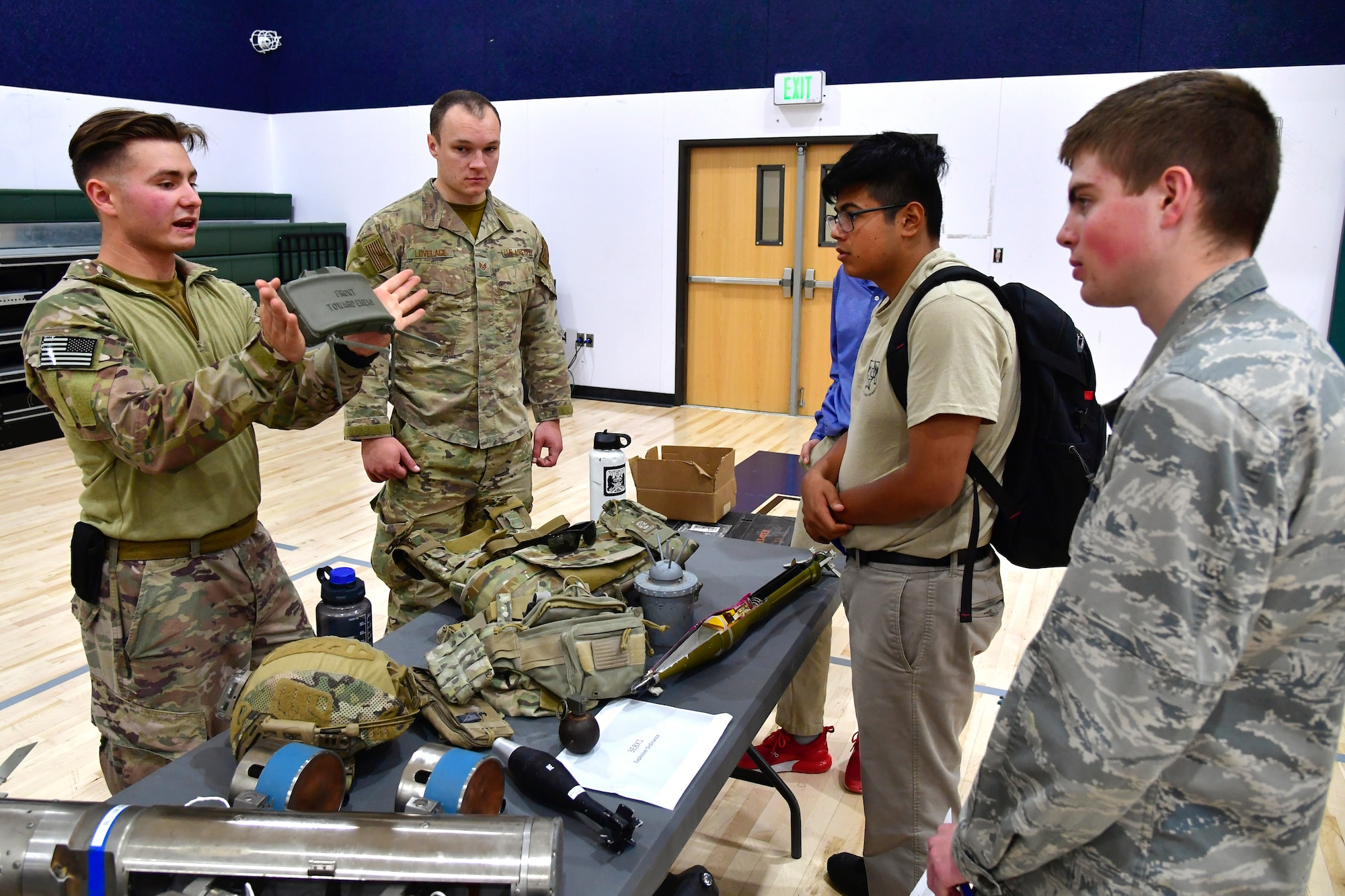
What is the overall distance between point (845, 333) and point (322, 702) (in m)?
2.02

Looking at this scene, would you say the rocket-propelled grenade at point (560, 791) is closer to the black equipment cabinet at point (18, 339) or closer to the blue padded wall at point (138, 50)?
the black equipment cabinet at point (18, 339)

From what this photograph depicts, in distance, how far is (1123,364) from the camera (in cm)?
640

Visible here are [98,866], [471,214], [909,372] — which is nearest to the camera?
[98,866]

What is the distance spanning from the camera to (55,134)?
7.19 m

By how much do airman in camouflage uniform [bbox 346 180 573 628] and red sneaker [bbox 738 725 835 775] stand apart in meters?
1.00

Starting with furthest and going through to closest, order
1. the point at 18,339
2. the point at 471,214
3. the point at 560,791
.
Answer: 1. the point at 18,339
2. the point at 471,214
3. the point at 560,791

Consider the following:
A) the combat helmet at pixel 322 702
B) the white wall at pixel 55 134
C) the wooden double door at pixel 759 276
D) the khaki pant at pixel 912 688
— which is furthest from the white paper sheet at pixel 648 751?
the white wall at pixel 55 134

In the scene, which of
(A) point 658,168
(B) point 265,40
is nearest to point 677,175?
(A) point 658,168

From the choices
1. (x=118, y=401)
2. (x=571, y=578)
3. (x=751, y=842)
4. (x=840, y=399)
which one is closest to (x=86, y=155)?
(x=118, y=401)

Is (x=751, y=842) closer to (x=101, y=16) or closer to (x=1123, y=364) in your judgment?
(x=1123, y=364)

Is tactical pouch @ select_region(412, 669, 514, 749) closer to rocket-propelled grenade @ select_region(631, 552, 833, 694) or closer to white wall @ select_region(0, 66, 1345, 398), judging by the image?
rocket-propelled grenade @ select_region(631, 552, 833, 694)

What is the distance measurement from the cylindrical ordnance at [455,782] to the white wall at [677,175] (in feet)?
19.6

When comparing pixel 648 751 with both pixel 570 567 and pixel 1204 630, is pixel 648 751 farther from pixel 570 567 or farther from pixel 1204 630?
pixel 1204 630

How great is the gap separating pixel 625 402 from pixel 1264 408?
735cm
